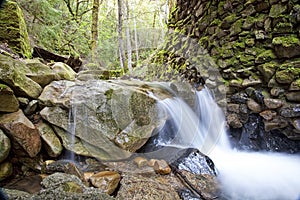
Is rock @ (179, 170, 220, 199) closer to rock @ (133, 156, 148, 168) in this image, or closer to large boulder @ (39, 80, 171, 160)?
rock @ (133, 156, 148, 168)

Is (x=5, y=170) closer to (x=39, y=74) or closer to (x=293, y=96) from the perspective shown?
(x=39, y=74)

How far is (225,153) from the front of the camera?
11.4 feet

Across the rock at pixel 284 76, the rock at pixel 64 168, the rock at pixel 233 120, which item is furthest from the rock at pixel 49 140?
the rock at pixel 284 76

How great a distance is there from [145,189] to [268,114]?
236cm

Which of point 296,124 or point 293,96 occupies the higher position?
point 293,96

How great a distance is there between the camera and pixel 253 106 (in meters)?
3.36

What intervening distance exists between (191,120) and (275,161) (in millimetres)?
1482

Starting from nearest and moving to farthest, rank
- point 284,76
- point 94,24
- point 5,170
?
point 5,170, point 284,76, point 94,24

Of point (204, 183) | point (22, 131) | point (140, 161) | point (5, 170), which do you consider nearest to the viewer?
point (5, 170)

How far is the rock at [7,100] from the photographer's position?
7.55ft

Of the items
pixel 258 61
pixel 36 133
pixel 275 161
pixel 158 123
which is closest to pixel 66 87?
pixel 36 133

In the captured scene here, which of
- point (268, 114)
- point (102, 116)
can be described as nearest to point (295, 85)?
point (268, 114)

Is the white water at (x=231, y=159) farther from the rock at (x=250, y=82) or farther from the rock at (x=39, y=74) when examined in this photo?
the rock at (x=39, y=74)

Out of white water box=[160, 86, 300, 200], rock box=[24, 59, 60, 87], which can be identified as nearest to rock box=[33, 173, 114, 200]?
white water box=[160, 86, 300, 200]
